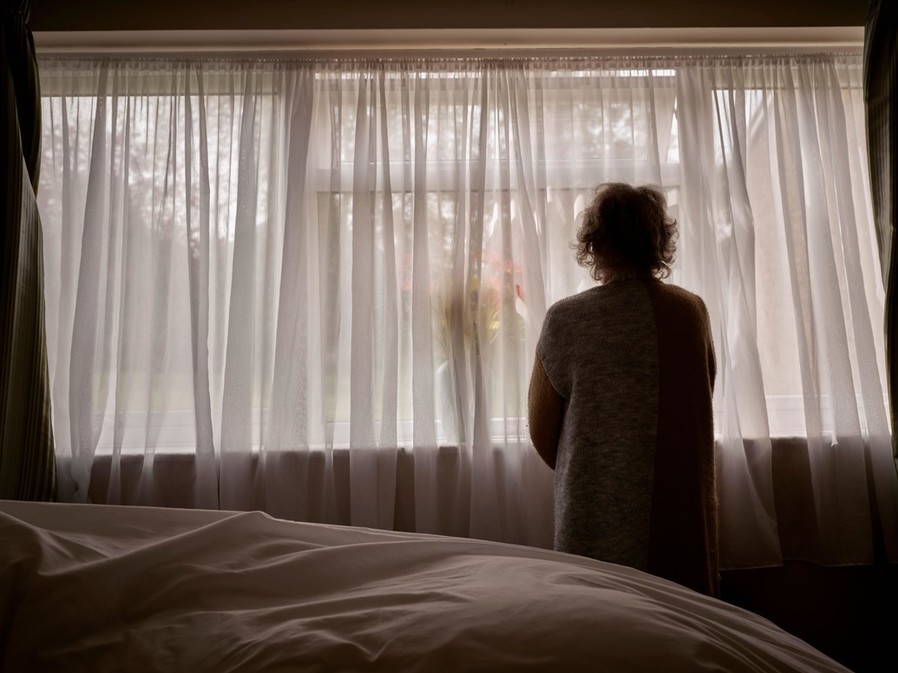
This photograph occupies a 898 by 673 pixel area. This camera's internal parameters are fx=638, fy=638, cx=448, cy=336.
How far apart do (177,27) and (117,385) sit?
52.2 inches

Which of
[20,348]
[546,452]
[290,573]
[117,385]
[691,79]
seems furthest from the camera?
[691,79]

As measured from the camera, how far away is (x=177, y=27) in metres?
2.34

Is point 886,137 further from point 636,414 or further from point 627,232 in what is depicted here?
point 636,414

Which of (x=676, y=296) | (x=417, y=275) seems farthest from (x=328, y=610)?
(x=417, y=275)

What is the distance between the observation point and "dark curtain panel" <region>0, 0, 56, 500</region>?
205 cm

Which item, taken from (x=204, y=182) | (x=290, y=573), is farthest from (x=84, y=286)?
(x=290, y=573)

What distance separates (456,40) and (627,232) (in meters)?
1.24

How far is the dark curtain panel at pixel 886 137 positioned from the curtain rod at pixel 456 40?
0.20 meters

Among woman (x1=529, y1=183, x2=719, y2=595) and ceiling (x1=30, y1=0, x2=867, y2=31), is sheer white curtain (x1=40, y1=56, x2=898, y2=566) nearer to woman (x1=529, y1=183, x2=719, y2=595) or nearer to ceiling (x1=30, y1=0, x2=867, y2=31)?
ceiling (x1=30, y1=0, x2=867, y2=31)

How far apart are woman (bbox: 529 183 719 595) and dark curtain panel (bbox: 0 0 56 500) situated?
67.1 inches

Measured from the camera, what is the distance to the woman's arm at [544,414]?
5.72 ft

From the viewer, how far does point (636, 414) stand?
1.59 meters

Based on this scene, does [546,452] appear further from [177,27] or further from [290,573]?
[177,27]

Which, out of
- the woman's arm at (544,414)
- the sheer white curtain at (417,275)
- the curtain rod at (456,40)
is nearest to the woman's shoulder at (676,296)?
the woman's arm at (544,414)
